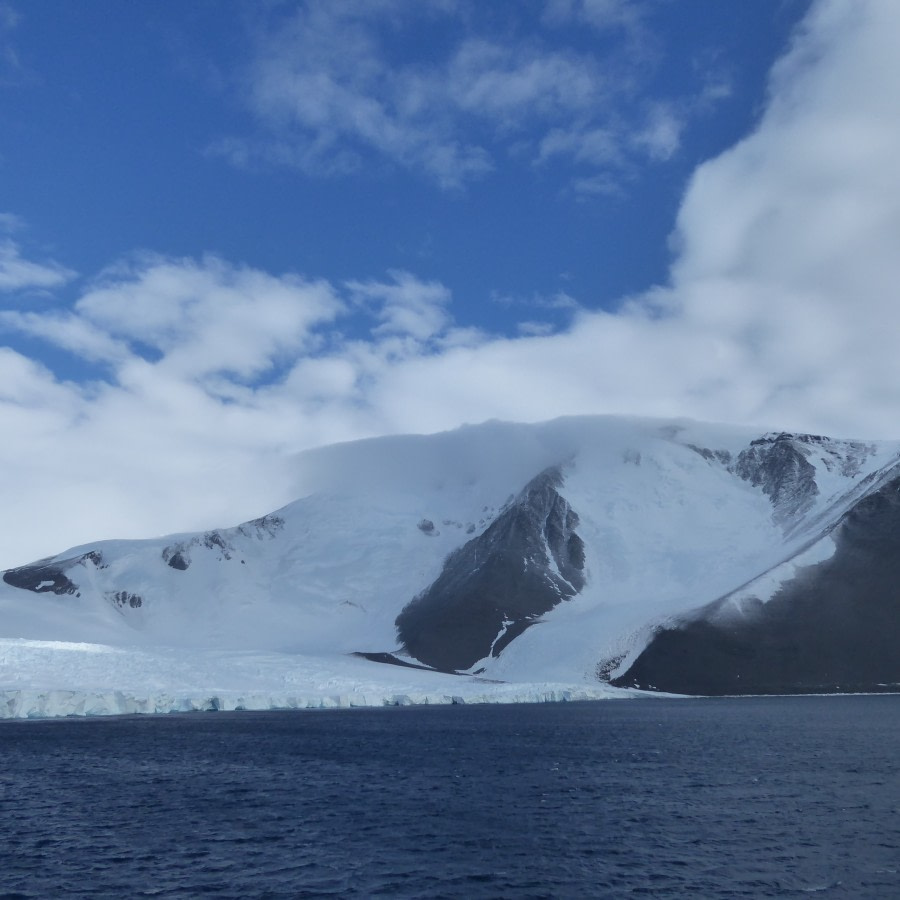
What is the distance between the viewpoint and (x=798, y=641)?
18425cm

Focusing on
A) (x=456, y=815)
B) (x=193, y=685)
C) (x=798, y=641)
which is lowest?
(x=456, y=815)

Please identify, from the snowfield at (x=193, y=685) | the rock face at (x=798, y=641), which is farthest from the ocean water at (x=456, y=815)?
the rock face at (x=798, y=641)

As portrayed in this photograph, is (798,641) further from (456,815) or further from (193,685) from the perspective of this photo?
(456,815)

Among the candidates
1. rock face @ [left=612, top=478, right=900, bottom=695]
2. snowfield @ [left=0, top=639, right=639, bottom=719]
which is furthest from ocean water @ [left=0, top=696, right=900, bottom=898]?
rock face @ [left=612, top=478, right=900, bottom=695]

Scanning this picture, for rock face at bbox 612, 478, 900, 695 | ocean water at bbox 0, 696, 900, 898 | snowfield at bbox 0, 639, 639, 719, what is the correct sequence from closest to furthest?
1. ocean water at bbox 0, 696, 900, 898
2. snowfield at bbox 0, 639, 639, 719
3. rock face at bbox 612, 478, 900, 695

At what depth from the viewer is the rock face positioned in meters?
180

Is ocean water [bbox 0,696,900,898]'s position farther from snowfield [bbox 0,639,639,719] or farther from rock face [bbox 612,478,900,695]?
rock face [bbox 612,478,900,695]

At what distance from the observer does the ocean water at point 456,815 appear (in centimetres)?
3509

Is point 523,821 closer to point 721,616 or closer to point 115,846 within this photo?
point 115,846

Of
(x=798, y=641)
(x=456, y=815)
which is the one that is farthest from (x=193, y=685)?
(x=798, y=641)

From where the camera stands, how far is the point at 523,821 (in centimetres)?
4697

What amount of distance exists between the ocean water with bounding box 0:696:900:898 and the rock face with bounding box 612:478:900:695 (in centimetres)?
9255

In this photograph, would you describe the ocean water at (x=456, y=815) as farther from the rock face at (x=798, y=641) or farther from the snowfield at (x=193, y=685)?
the rock face at (x=798, y=641)

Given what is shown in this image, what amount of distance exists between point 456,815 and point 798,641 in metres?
155
